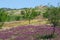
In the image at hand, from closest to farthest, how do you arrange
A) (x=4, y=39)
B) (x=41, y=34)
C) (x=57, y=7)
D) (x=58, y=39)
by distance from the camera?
(x=58, y=39) → (x=4, y=39) → (x=41, y=34) → (x=57, y=7)

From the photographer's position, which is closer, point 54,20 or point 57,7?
point 54,20

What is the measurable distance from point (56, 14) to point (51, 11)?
67cm

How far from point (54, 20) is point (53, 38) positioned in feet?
13.2

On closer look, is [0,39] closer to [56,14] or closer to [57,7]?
[56,14]

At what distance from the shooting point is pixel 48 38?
25.8 m

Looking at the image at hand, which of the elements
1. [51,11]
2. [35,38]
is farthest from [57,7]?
[35,38]

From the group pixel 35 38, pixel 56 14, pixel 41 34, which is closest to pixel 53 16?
pixel 56 14

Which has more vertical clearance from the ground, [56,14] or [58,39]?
[56,14]

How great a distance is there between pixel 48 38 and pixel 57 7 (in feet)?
24.4

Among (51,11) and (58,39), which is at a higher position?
(51,11)

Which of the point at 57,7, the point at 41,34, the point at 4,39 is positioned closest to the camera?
the point at 4,39

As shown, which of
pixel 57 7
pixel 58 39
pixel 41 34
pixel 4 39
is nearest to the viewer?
pixel 58 39

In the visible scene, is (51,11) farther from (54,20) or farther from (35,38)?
(35,38)

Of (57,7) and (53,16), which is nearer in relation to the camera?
(53,16)
